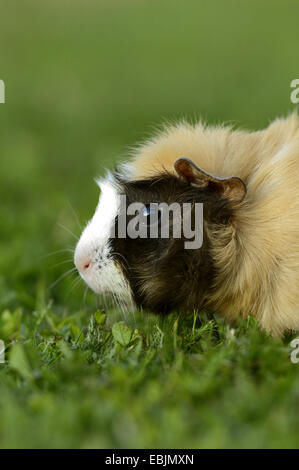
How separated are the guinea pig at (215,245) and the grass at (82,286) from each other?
0.51ft

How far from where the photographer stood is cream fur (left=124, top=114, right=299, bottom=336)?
10.7 feet

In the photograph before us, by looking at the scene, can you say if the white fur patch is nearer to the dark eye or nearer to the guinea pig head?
the guinea pig head

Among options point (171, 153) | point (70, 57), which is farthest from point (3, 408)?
point (70, 57)

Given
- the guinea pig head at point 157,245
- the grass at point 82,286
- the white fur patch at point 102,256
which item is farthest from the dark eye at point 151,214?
the grass at point 82,286

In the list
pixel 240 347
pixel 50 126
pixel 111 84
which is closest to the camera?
pixel 240 347

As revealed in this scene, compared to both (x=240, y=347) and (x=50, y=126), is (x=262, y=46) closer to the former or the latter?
(x=50, y=126)

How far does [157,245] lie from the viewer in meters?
3.35

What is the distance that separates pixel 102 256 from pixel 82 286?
159 centimetres

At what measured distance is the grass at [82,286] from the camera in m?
2.56

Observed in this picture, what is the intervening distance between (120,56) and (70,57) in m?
1.03

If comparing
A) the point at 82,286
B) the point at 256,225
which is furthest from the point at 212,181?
the point at 82,286

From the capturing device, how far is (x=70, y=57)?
14.1 m

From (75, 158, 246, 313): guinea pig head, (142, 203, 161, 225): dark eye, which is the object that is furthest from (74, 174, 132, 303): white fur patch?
(142, 203, 161, 225): dark eye

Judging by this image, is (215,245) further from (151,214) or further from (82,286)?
(82,286)
